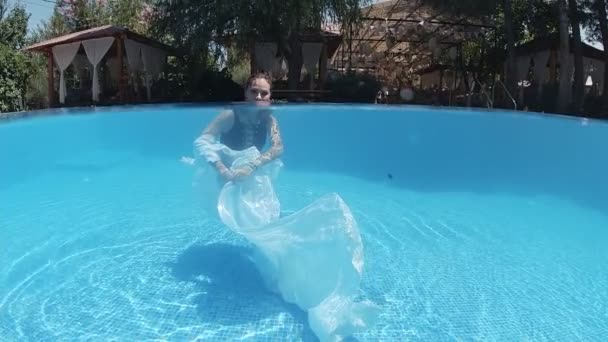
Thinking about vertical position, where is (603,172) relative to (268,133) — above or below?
below

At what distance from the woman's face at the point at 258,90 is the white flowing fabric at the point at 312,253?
1.37 ft

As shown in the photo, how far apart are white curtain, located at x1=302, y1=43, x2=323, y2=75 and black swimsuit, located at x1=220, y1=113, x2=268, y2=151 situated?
1279cm

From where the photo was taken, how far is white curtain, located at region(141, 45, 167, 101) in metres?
15.8

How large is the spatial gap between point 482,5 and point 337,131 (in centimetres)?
908

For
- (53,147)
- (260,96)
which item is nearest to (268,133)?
(260,96)

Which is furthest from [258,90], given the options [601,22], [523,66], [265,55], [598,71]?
[598,71]

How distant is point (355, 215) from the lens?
189 inches

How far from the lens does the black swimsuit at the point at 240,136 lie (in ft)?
11.5

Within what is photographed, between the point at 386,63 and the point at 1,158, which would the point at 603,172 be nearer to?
the point at 1,158

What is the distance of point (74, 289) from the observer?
3.01 metres

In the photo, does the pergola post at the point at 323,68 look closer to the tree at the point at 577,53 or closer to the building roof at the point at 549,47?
the building roof at the point at 549,47

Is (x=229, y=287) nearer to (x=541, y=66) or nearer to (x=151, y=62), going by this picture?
(x=151, y=62)

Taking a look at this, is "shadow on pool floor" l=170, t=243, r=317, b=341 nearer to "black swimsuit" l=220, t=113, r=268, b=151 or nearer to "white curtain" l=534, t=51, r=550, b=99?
"black swimsuit" l=220, t=113, r=268, b=151

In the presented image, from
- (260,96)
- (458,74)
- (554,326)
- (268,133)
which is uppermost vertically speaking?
(458,74)
